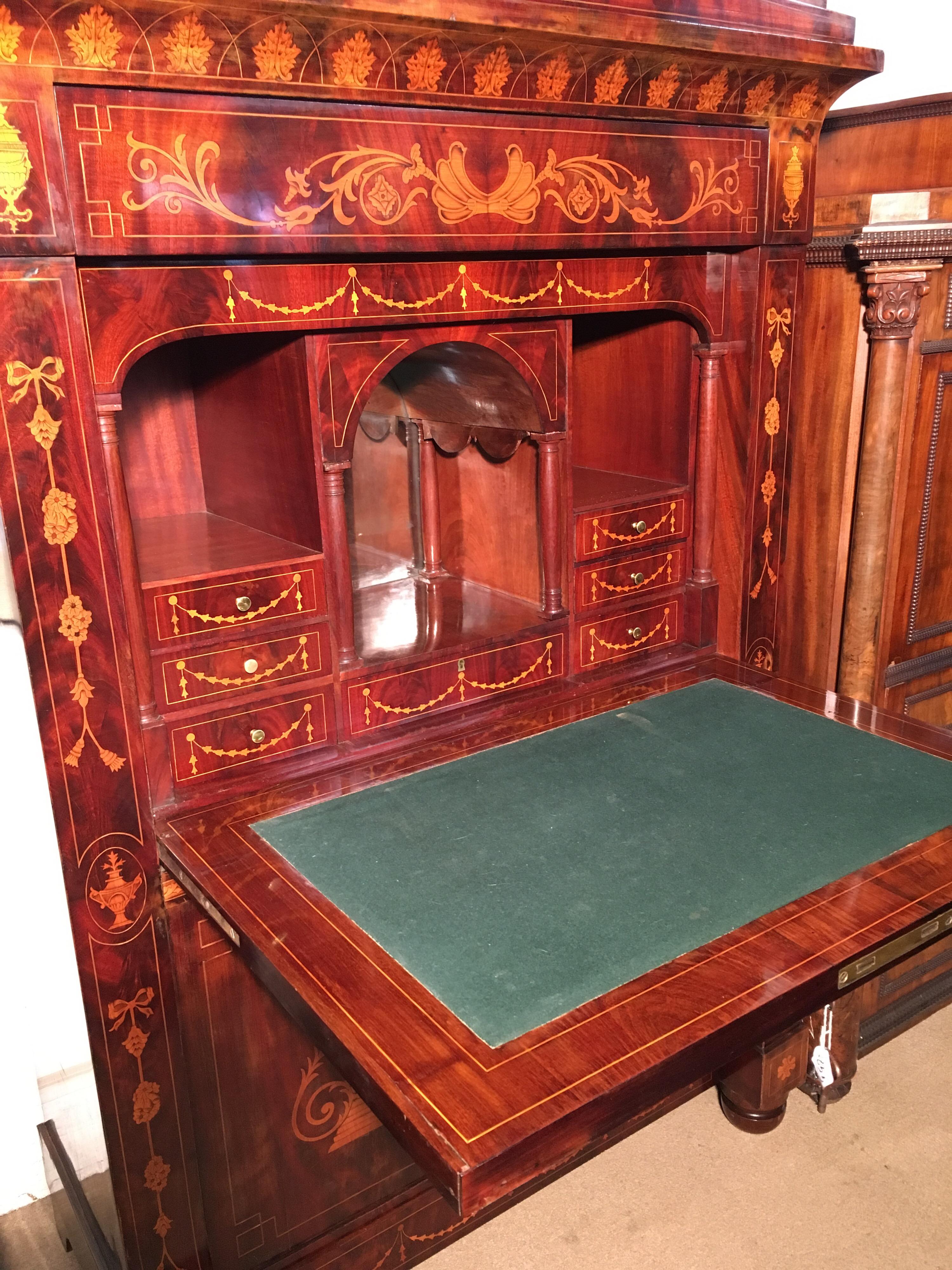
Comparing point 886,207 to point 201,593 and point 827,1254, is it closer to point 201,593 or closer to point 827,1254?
point 201,593

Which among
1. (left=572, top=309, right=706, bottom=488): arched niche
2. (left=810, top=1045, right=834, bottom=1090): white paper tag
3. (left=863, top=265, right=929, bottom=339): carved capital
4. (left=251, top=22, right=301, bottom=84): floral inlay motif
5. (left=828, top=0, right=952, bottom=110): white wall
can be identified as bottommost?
(left=810, top=1045, right=834, bottom=1090): white paper tag

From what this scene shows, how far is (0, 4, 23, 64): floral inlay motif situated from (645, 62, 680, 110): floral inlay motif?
3.14 ft

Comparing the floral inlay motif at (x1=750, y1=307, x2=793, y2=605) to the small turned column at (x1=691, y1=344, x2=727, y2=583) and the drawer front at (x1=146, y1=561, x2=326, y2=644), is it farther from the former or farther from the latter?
the drawer front at (x1=146, y1=561, x2=326, y2=644)

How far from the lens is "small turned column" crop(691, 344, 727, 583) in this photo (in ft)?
6.78

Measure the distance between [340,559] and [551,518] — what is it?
1.44 feet

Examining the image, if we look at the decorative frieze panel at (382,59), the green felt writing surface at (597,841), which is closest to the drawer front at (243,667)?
the green felt writing surface at (597,841)

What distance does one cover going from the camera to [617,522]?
2.04 meters

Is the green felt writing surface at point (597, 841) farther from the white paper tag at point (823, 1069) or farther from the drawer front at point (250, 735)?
the white paper tag at point (823, 1069)

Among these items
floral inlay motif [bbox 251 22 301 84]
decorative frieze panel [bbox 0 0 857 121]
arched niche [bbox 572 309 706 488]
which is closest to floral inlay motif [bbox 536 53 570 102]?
decorative frieze panel [bbox 0 0 857 121]

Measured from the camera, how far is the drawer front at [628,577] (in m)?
2.02

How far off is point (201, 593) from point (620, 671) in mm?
865

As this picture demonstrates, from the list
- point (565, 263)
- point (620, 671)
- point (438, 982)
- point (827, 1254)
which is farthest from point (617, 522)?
point (827, 1254)

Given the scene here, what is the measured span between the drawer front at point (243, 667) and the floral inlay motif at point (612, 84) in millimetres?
941

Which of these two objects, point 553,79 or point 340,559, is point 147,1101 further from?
point 553,79
